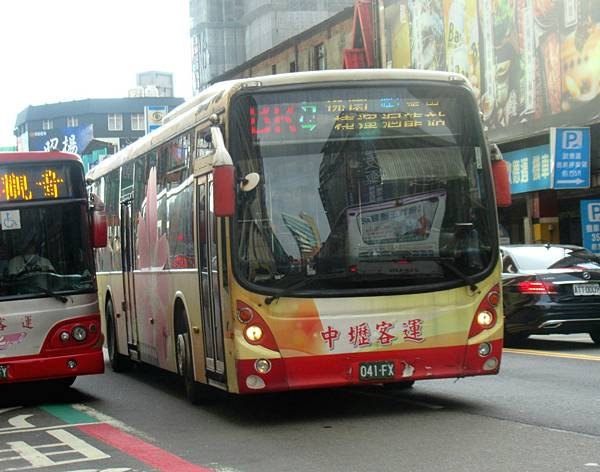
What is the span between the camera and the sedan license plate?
54.9 feet

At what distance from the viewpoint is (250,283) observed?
982 cm

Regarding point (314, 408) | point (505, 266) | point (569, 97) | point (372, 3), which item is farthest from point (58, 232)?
point (372, 3)

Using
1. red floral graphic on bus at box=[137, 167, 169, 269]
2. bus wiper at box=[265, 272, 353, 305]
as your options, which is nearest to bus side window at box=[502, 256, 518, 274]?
red floral graphic on bus at box=[137, 167, 169, 269]

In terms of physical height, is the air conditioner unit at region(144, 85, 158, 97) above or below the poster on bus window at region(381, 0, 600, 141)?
above

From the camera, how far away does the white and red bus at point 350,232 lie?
9.81 m

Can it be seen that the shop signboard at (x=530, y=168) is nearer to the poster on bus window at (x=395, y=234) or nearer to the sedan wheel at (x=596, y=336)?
the sedan wheel at (x=596, y=336)

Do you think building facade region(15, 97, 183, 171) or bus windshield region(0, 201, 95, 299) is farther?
building facade region(15, 97, 183, 171)

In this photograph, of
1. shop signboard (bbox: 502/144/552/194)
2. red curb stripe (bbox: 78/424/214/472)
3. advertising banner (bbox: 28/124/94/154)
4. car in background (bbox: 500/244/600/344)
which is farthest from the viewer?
advertising banner (bbox: 28/124/94/154)

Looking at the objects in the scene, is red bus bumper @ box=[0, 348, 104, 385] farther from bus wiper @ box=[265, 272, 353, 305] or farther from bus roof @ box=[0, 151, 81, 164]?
bus wiper @ box=[265, 272, 353, 305]

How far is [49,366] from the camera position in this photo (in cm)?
1227

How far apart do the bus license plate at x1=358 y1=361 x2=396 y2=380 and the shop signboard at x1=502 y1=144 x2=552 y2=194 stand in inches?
833

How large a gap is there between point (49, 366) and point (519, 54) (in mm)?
21915

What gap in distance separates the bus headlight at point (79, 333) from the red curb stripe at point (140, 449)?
69.9 inches

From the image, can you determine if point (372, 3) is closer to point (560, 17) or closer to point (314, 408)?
point (560, 17)
